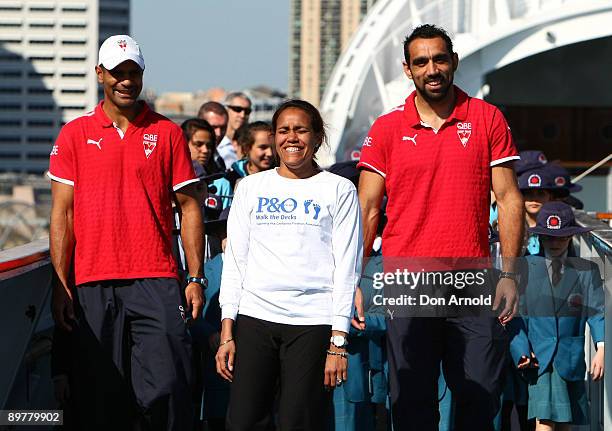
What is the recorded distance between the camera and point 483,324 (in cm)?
558

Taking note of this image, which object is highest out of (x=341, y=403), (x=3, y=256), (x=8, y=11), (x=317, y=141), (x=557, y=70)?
(x=8, y=11)

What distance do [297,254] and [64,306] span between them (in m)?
1.22

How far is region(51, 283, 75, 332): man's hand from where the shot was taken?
5754mm

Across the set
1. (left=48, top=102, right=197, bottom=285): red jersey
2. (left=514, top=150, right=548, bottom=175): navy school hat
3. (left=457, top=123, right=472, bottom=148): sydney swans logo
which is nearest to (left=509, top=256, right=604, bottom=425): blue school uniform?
(left=457, top=123, right=472, bottom=148): sydney swans logo

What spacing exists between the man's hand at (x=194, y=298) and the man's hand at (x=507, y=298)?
4.37ft

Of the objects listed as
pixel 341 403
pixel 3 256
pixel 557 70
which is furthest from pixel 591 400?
pixel 557 70

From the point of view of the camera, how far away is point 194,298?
5.86 m

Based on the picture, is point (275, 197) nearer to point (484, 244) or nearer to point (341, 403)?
point (484, 244)

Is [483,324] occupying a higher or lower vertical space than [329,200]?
lower

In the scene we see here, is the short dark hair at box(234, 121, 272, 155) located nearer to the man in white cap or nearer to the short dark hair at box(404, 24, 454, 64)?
the man in white cap

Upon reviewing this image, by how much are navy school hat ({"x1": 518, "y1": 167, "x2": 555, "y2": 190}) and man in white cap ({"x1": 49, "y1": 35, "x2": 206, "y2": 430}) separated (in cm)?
291

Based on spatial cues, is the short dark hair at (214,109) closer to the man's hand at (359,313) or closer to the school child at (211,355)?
the school child at (211,355)

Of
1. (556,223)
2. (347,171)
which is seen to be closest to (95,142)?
(347,171)

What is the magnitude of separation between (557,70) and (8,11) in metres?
172
